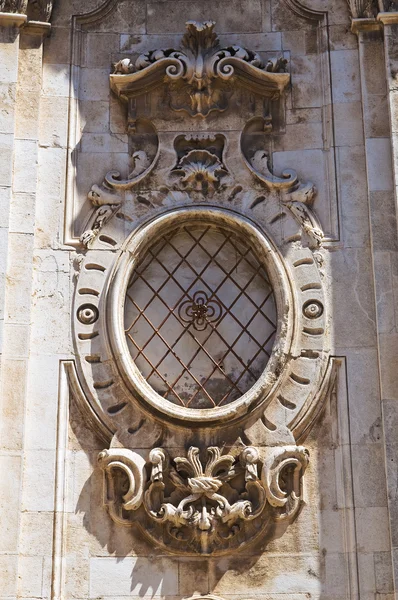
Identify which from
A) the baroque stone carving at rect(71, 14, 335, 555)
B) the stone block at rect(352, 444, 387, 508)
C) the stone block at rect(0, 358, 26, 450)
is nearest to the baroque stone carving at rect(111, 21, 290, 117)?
the baroque stone carving at rect(71, 14, 335, 555)

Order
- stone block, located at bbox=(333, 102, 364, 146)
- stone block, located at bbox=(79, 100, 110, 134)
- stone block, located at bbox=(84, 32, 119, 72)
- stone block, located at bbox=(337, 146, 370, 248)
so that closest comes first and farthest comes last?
stone block, located at bbox=(337, 146, 370, 248) < stone block, located at bbox=(333, 102, 364, 146) < stone block, located at bbox=(79, 100, 110, 134) < stone block, located at bbox=(84, 32, 119, 72)

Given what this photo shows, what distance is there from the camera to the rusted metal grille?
1200cm

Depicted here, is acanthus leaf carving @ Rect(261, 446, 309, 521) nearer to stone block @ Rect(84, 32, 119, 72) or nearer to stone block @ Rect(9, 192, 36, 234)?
stone block @ Rect(9, 192, 36, 234)

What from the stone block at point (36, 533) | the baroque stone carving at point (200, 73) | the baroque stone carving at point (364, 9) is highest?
the baroque stone carving at point (364, 9)

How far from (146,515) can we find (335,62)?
5323mm

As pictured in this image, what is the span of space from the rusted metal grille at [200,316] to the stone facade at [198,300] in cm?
2

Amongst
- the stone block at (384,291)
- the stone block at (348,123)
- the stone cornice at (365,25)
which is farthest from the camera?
the stone cornice at (365,25)

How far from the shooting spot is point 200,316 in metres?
12.2

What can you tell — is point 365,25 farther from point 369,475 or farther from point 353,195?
point 369,475

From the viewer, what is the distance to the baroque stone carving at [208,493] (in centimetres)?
1125

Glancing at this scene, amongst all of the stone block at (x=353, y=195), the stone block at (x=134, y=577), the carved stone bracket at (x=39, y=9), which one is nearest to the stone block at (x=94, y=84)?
the carved stone bracket at (x=39, y=9)

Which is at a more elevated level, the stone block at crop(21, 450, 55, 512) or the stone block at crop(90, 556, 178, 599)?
the stone block at crop(21, 450, 55, 512)

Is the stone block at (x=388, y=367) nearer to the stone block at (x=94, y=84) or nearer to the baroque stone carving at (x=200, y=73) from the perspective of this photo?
the baroque stone carving at (x=200, y=73)

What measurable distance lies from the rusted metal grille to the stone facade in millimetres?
23
